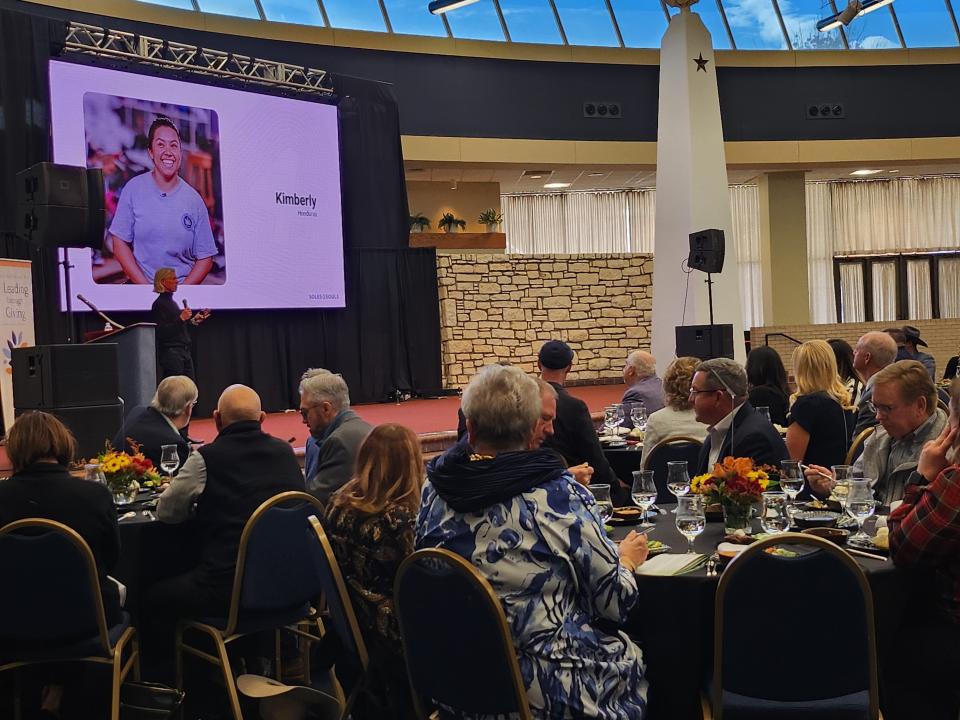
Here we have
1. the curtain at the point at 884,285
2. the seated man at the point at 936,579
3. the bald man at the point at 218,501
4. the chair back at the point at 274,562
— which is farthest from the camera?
the curtain at the point at 884,285

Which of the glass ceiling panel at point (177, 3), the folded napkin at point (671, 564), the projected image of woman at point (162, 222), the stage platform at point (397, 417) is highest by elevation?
the glass ceiling panel at point (177, 3)

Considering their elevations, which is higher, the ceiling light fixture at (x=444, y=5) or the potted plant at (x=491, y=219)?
the ceiling light fixture at (x=444, y=5)

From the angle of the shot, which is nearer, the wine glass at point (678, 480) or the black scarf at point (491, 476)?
the black scarf at point (491, 476)

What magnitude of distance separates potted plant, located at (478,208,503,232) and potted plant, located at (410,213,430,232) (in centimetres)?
91

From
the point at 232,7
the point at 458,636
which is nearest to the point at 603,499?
the point at 458,636

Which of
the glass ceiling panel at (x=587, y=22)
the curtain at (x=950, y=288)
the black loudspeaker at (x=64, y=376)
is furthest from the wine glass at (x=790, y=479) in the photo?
the curtain at (x=950, y=288)

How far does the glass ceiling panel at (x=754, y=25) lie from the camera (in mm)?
15484

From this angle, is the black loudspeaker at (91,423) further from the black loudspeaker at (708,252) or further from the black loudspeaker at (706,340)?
the black loudspeaker at (708,252)

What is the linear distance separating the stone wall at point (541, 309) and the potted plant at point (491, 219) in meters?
1.09

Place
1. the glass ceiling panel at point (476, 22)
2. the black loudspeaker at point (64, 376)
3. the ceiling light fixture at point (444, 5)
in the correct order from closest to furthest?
the black loudspeaker at point (64, 376), the ceiling light fixture at point (444, 5), the glass ceiling panel at point (476, 22)

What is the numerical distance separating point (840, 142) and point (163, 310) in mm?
11267

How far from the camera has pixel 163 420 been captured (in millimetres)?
5066

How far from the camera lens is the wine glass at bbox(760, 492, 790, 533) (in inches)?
118

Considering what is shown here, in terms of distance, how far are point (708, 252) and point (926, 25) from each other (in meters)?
8.34
